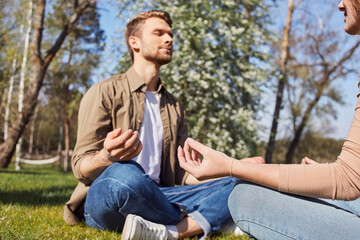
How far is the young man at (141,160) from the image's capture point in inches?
74.9

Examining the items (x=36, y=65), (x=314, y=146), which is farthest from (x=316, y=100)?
(x=36, y=65)

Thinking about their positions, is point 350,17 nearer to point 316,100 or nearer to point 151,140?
point 151,140

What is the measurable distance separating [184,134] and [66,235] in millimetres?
1307

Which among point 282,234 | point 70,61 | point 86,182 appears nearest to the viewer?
point 282,234

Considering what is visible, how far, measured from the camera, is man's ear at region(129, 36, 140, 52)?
120 inches

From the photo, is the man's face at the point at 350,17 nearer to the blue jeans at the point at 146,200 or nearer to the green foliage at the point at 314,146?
the blue jeans at the point at 146,200

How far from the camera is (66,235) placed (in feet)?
6.85

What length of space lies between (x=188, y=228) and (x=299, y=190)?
3.75 ft

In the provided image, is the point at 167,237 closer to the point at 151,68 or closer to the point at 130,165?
the point at 130,165

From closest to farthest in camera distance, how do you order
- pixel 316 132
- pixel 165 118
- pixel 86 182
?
pixel 86 182
pixel 165 118
pixel 316 132

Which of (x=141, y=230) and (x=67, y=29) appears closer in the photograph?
(x=141, y=230)

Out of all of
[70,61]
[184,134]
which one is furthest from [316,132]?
[184,134]

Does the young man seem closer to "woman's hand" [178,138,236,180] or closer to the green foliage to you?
"woman's hand" [178,138,236,180]

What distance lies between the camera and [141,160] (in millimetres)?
2555
